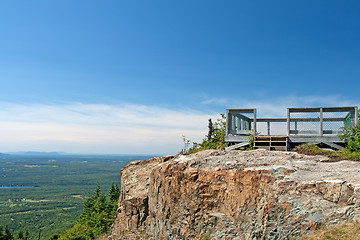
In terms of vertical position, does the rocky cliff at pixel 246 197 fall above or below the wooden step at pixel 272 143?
below

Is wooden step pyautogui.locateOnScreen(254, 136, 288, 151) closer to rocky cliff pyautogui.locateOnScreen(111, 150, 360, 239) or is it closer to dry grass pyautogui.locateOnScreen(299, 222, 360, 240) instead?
rocky cliff pyautogui.locateOnScreen(111, 150, 360, 239)

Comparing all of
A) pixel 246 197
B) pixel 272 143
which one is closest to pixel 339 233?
pixel 246 197

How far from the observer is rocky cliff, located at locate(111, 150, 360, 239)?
6.29 metres

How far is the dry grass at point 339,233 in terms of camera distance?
538cm

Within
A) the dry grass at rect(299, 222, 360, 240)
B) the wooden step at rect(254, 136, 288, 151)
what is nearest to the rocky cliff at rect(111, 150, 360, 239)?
the dry grass at rect(299, 222, 360, 240)

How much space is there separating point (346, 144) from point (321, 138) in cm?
94

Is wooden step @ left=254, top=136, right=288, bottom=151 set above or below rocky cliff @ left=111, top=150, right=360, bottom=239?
above

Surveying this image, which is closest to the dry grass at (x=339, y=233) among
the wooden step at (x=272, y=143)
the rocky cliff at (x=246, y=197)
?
the rocky cliff at (x=246, y=197)

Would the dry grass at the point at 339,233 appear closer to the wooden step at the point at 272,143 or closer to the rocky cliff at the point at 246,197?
the rocky cliff at the point at 246,197

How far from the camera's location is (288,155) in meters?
9.10

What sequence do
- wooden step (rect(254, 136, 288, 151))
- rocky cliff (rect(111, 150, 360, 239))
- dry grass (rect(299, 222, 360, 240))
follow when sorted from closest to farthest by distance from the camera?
1. dry grass (rect(299, 222, 360, 240))
2. rocky cliff (rect(111, 150, 360, 239))
3. wooden step (rect(254, 136, 288, 151))

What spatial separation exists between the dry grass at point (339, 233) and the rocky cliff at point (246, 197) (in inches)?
6.9

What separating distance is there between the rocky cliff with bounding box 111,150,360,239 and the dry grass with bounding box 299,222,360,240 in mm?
175

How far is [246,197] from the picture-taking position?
747cm
